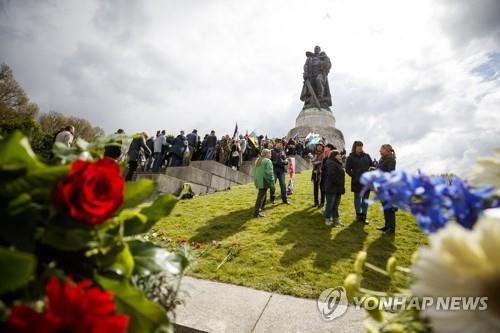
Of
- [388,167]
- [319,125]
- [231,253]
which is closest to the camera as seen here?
[231,253]

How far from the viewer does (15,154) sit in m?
0.73

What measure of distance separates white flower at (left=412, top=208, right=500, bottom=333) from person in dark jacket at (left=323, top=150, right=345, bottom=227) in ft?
21.7

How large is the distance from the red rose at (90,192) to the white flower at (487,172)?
38.3 inches

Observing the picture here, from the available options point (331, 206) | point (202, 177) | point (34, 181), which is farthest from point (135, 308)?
point (202, 177)

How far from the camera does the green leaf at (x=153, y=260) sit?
971mm

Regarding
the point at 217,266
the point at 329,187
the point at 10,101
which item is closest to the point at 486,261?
the point at 217,266

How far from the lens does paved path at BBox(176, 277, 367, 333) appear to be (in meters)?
2.53

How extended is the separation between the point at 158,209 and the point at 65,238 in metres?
0.31

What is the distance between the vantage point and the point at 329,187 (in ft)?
23.2

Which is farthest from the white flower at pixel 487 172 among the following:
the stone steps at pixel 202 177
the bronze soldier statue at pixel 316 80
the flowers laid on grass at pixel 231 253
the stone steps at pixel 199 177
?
the bronze soldier statue at pixel 316 80

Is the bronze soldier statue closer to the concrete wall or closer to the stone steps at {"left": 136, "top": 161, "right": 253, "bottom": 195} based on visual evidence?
the concrete wall

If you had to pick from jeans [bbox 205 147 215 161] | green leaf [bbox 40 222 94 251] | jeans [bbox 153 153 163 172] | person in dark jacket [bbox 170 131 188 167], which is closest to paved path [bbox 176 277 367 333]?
green leaf [bbox 40 222 94 251]

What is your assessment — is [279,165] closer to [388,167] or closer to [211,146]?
[388,167]

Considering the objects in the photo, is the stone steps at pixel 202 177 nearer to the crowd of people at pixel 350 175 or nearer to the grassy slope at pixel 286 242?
the grassy slope at pixel 286 242
